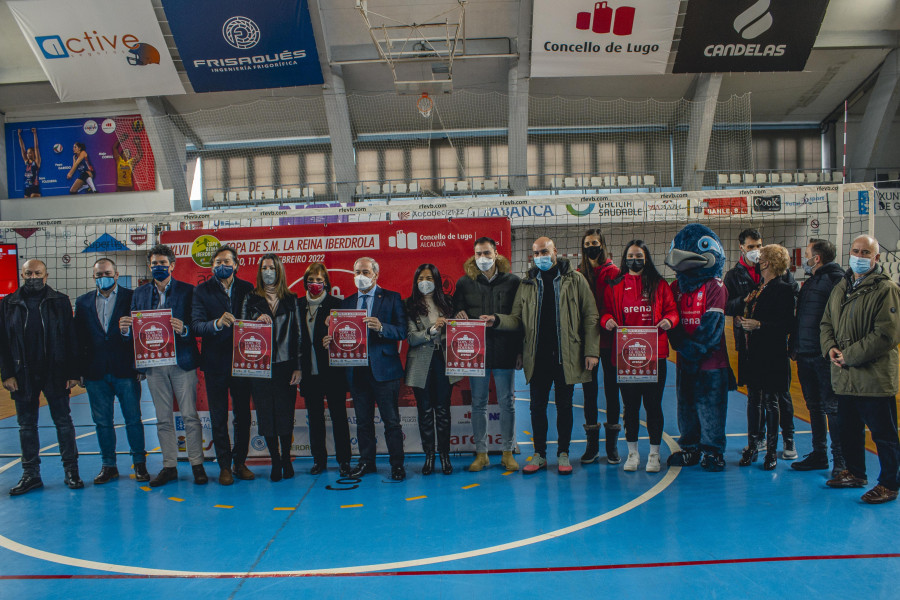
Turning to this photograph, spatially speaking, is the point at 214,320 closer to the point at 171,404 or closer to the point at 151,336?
the point at 151,336

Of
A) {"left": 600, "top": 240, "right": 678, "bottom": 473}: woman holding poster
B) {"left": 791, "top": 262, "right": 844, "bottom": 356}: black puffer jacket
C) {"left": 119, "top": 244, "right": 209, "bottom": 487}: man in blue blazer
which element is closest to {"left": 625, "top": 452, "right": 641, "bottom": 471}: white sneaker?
{"left": 600, "top": 240, "right": 678, "bottom": 473}: woman holding poster

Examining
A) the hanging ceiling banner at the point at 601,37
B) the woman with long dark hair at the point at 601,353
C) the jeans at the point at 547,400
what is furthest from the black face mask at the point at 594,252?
the hanging ceiling banner at the point at 601,37

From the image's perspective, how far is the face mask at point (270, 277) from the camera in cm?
497

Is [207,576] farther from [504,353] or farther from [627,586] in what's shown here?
[504,353]

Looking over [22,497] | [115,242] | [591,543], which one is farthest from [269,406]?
[115,242]

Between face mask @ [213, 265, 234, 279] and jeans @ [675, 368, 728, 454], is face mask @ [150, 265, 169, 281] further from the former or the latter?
jeans @ [675, 368, 728, 454]

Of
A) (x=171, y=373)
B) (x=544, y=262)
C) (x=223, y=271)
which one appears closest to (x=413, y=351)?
(x=544, y=262)

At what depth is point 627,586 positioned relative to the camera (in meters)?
3.08

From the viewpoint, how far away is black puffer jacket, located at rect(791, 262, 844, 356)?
4727 millimetres

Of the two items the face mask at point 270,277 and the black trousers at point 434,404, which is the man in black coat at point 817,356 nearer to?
the black trousers at point 434,404

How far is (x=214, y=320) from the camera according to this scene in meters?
4.82

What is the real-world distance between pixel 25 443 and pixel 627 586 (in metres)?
5.27

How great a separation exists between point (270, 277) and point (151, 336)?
3.75ft

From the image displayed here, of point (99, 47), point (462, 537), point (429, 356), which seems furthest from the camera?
point (99, 47)
